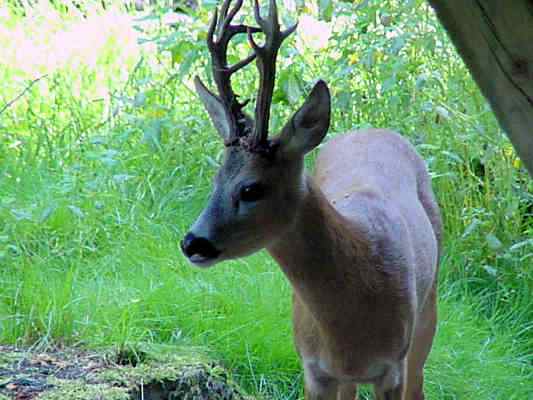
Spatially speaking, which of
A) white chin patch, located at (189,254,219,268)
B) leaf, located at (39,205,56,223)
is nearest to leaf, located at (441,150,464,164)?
leaf, located at (39,205,56,223)

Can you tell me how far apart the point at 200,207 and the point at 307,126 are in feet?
8.86

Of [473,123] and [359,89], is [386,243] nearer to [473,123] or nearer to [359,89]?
[473,123]

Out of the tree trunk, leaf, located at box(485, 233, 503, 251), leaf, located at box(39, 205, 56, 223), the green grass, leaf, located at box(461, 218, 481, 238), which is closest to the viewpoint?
the tree trunk

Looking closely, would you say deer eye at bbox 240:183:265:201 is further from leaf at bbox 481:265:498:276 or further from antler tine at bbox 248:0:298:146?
leaf at bbox 481:265:498:276

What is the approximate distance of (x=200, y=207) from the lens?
19.0 feet

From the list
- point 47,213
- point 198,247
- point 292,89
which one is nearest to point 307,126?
point 198,247

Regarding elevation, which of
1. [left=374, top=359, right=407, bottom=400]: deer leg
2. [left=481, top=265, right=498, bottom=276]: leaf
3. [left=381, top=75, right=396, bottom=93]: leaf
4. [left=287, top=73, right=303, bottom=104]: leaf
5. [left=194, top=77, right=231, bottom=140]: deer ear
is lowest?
[left=481, top=265, right=498, bottom=276]: leaf

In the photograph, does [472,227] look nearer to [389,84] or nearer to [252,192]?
[389,84]

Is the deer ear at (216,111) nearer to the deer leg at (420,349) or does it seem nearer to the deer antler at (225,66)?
the deer antler at (225,66)

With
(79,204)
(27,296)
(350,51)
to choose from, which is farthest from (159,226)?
(350,51)

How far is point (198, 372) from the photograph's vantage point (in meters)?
3.85

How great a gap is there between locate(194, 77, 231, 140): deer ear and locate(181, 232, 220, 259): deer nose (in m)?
0.42

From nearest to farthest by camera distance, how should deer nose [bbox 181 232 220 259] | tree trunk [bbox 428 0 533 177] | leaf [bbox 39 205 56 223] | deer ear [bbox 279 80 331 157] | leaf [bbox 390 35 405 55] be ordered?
tree trunk [bbox 428 0 533 177]
deer nose [bbox 181 232 220 259]
deer ear [bbox 279 80 331 157]
leaf [bbox 39 205 56 223]
leaf [bbox 390 35 405 55]

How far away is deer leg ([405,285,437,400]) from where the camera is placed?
168 inches
